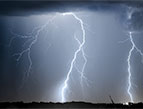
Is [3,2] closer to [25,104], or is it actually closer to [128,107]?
[25,104]

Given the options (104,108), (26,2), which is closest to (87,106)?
(104,108)

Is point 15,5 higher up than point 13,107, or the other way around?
point 15,5

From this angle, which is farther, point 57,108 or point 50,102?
point 50,102

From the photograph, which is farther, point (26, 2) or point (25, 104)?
point (25, 104)

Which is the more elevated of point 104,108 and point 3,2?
point 3,2

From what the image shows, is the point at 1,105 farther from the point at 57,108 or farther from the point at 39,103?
the point at 57,108

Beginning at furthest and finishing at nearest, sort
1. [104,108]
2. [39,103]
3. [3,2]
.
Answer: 1. [39,103]
2. [3,2]
3. [104,108]

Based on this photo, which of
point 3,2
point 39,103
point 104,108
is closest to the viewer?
point 104,108

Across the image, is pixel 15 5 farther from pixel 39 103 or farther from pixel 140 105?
pixel 140 105

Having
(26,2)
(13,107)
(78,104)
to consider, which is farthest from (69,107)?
(26,2)
